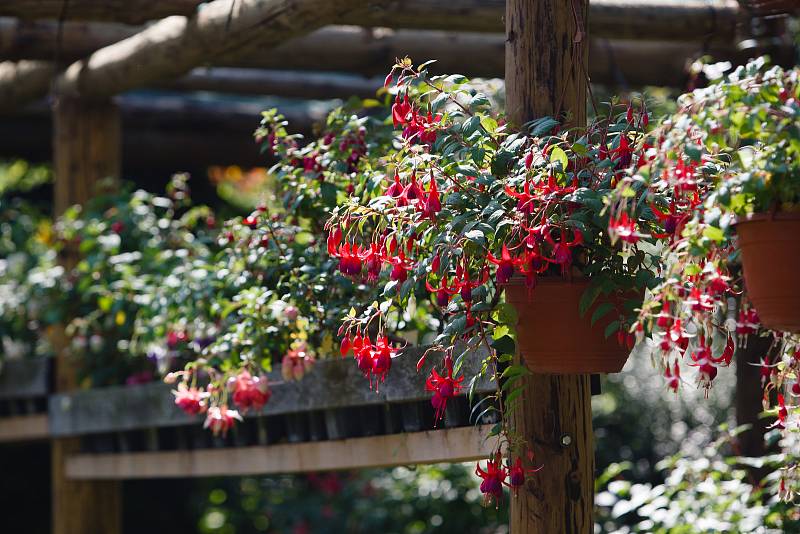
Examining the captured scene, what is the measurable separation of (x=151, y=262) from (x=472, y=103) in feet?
6.06

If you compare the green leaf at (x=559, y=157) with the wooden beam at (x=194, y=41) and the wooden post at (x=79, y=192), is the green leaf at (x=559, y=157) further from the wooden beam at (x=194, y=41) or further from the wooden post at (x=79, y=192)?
the wooden post at (x=79, y=192)

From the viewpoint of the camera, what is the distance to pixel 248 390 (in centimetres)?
252

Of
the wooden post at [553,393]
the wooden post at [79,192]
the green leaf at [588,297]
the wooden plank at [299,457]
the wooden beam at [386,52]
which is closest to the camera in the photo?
the green leaf at [588,297]

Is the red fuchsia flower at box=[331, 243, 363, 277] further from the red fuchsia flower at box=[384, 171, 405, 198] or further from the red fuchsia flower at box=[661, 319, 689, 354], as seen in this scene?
the red fuchsia flower at box=[661, 319, 689, 354]

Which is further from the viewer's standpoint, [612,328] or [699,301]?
[612,328]

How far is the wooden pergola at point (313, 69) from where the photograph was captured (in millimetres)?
2156

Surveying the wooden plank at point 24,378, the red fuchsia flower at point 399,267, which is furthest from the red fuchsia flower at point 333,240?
the wooden plank at point 24,378

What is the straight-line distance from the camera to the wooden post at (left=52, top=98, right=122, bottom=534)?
4.15 metres

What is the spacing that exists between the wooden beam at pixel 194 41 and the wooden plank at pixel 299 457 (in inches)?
44.1

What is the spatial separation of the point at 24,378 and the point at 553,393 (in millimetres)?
2781

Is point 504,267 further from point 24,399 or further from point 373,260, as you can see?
point 24,399

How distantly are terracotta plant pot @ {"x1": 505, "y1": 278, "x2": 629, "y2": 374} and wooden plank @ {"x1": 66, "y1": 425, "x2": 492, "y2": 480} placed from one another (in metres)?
0.33

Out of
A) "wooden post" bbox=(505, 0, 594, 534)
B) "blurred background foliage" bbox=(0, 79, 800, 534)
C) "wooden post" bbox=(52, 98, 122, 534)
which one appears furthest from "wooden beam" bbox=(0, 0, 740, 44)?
"wooden post" bbox=(505, 0, 594, 534)

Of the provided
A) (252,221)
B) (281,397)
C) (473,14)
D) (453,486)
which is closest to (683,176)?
(252,221)
